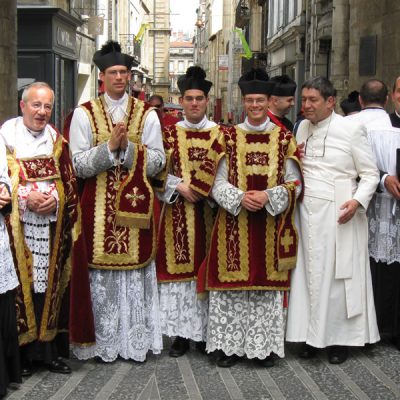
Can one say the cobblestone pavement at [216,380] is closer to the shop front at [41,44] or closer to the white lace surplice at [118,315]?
the white lace surplice at [118,315]

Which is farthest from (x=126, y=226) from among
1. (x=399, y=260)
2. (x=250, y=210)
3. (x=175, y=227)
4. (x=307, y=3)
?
(x=307, y=3)

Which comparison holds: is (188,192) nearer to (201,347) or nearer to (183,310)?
(183,310)

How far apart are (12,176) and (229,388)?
1.86 meters

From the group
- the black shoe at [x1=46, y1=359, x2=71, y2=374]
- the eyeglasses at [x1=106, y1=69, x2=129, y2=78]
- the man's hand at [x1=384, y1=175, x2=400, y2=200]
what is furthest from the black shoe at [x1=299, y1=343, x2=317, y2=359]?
the eyeglasses at [x1=106, y1=69, x2=129, y2=78]

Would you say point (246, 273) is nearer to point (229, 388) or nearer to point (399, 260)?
point (229, 388)

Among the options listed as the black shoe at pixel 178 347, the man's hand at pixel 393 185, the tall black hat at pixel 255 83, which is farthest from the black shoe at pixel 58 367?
the man's hand at pixel 393 185

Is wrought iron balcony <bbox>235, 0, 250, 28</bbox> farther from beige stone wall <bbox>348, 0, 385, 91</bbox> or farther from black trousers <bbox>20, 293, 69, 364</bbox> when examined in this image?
black trousers <bbox>20, 293, 69, 364</bbox>

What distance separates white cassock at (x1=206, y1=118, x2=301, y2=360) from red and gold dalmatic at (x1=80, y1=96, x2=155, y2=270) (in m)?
0.50

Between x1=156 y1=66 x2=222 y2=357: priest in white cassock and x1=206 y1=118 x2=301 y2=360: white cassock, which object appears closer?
x1=206 y1=118 x2=301 y2=360: white cassock

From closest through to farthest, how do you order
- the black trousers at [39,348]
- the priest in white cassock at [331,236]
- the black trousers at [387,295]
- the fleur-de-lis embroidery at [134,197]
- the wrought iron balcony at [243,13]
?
Answer: the black trousers at [39,348] → the fleur-de-lis embroidery at [134,197] → the priest in white cassock at [331,236] → the black trousers at [387,295] → the wrought iron balcony at [243,13]

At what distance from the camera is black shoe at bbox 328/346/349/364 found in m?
5.47

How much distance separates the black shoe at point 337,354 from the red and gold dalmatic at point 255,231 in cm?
61

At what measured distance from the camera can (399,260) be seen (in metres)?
5.86

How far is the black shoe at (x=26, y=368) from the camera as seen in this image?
16.6ft
